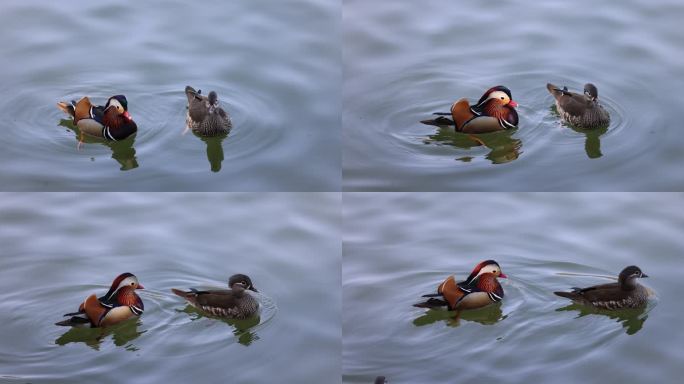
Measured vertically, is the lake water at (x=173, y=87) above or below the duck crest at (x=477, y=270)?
above

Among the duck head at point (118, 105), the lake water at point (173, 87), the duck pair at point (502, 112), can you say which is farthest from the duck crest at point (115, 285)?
the duck pair at point (502, 112)

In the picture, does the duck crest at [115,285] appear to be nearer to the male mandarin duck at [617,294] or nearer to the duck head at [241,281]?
the duck head at [241,281]

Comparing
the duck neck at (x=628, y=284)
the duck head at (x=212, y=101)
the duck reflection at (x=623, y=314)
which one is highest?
the duck head at (x=212, y=101)

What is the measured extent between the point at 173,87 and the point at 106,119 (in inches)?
30.8

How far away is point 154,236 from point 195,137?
29.0 inches

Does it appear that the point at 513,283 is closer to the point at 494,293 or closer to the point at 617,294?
the point at 494,293

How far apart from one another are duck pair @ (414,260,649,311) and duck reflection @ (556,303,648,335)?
34 mm

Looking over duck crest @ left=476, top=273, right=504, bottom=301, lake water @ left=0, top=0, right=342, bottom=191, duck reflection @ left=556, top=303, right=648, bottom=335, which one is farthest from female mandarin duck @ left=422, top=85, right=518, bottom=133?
duck reflection @ left=556, top=303, right=648, bottom=335

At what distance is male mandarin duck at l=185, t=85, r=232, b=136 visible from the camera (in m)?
7.70

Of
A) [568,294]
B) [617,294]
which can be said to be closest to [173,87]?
[568,294]

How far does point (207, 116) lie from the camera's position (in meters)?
7.70

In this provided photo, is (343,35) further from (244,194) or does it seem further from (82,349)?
A: (82,349)

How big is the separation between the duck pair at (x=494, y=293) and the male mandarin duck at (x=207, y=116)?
66.6 inches

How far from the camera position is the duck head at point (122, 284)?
7.24m
